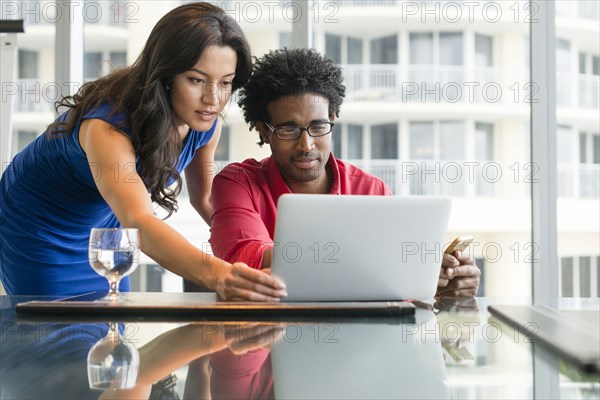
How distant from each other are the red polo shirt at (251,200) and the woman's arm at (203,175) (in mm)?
154

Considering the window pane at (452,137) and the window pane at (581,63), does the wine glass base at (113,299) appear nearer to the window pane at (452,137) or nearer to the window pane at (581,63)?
the window pane at (581,63)

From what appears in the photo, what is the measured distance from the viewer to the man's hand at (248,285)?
130cm

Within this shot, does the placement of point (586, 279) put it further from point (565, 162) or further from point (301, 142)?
point (301, 142)

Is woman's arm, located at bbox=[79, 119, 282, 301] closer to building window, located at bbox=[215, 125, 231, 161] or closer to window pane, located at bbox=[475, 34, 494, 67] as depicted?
building window, located at bbox=[215, 125, 231, 161]

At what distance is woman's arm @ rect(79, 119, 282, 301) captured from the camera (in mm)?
1330

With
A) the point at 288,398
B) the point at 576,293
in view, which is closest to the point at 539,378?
the point at 288,398

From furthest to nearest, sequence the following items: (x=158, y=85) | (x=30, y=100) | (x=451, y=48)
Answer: (x=30, y=100) < (x=451, y=48) < (x=158, y=85)

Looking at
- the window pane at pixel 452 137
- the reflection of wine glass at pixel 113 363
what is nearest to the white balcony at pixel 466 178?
the window pane at pixel 452 137

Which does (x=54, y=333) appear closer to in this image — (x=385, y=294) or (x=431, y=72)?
(x=385, y=294)

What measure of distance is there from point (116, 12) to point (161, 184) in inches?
118

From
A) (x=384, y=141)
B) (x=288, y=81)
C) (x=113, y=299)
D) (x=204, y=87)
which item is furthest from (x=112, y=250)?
(x=384, y=141)

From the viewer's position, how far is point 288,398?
2.14 feet

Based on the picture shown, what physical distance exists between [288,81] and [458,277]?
2.51 feet

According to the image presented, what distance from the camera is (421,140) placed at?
189 inches
